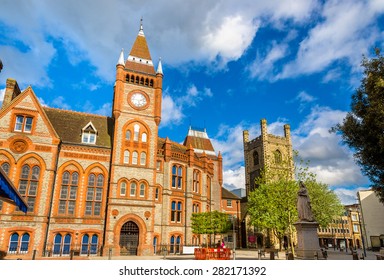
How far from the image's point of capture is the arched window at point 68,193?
30.1 m

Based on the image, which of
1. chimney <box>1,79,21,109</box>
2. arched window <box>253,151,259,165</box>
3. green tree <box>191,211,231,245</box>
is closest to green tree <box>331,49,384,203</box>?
green tree <box>191,211,231,245</box>

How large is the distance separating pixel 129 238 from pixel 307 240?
19.7 meters

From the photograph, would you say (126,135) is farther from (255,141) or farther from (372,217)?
(372,217)

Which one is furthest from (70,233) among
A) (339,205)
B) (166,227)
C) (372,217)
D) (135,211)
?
(372,217)

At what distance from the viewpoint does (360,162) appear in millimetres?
20703

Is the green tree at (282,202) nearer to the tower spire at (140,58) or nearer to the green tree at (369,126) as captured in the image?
the green tree at (369,126)

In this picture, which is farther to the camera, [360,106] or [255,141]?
[255,141]

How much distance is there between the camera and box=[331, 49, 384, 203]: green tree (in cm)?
1734

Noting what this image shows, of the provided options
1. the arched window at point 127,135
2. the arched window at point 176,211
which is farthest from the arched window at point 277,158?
the arched window at point 127,135

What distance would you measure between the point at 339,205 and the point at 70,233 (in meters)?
43.3

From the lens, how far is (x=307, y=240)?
17.7 metres

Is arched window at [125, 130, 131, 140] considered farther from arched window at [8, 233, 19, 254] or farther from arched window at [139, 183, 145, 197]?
arched window at [8, 233, 19, 254]

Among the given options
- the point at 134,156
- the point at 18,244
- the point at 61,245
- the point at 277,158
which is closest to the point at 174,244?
the point at 134,156

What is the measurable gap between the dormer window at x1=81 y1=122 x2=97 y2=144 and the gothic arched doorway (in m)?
10.7
